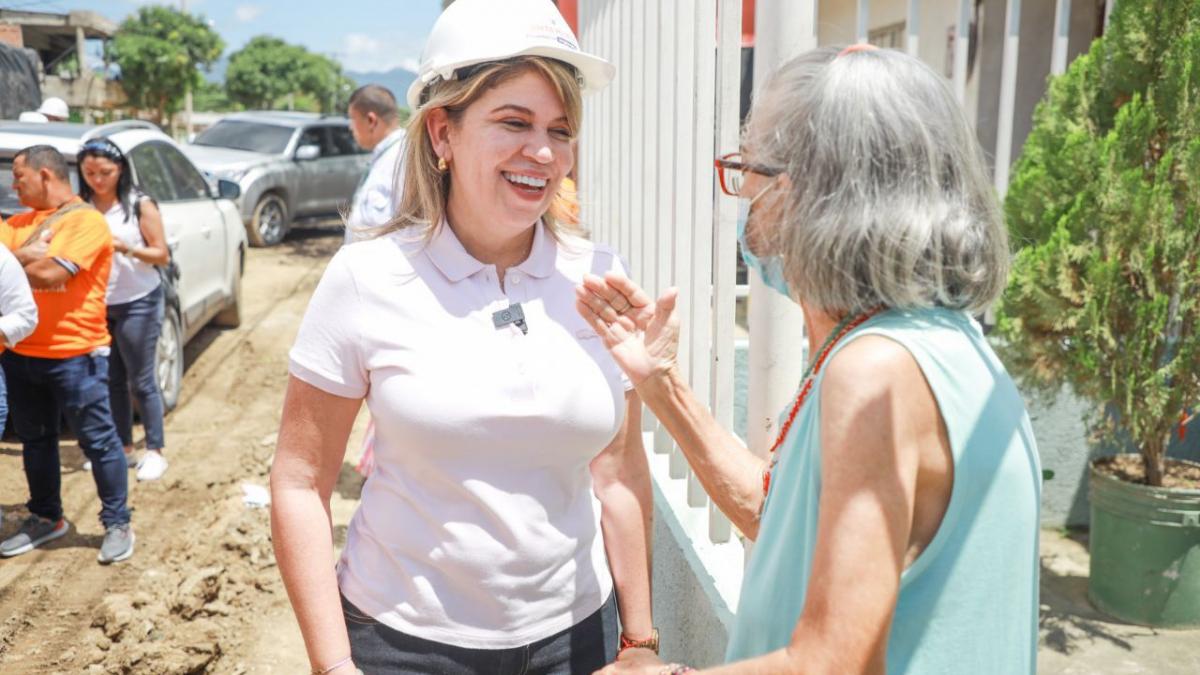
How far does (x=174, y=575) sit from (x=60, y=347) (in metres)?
1.13

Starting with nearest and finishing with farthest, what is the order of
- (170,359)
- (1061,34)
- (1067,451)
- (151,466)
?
(1061,34)
(1067,451)
(151,466)
(170,359)

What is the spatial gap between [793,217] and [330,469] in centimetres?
94

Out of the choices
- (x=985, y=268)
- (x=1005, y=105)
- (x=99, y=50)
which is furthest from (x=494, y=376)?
(x=99, y=50)

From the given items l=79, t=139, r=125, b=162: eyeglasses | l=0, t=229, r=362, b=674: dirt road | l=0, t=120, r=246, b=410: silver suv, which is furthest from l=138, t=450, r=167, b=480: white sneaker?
l=79, t=139, r=125, b=162: eyeglasses

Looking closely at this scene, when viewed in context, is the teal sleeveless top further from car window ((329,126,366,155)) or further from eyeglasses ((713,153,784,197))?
car window ((329,126,366,155))

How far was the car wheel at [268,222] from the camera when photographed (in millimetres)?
13773

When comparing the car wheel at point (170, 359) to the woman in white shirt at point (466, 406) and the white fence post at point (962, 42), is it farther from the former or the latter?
the woman in white shirt at point (466, 406)

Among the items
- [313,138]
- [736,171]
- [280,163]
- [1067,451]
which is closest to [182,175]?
[1067,451]

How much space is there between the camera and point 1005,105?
457 cm

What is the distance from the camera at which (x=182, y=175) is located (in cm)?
773

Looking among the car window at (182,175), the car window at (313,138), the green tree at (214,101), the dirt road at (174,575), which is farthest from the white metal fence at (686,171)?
the green tree at (214,101)

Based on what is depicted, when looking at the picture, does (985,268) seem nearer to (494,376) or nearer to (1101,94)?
(494,376)

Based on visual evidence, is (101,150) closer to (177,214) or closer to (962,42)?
(177,214)

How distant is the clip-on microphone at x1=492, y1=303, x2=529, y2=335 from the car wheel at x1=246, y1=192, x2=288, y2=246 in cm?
1265
